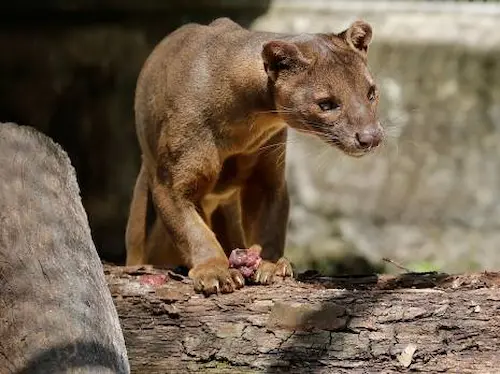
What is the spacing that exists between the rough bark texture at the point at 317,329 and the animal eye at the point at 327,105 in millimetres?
862

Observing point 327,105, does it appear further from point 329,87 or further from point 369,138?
point 369,138

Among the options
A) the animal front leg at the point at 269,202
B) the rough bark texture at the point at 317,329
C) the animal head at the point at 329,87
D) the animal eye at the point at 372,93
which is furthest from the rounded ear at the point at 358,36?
the rough bark texture at the point at 317,329

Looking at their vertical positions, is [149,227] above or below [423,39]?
below

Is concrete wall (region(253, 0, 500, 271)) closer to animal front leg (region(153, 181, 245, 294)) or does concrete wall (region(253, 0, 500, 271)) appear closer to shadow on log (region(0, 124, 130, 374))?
animal front leg (region(153, 181, 245, 294))

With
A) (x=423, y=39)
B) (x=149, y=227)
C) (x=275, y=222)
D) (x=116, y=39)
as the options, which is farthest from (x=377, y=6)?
(x=275, y=222)

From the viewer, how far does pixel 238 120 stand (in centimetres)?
532

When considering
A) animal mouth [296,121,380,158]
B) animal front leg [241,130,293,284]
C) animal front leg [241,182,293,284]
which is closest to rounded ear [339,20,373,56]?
animal mouth [296,121,380,158]

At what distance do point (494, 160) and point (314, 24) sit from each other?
1.89 meters

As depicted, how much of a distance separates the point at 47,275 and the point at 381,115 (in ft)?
17.0

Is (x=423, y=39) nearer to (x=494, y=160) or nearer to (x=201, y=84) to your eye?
(x=494, y=160)

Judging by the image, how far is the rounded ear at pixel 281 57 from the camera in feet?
16.5

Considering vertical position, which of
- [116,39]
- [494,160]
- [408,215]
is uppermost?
[116,39]

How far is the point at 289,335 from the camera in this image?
14.1 ft

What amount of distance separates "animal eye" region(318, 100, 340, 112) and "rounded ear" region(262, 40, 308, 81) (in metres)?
0.22
